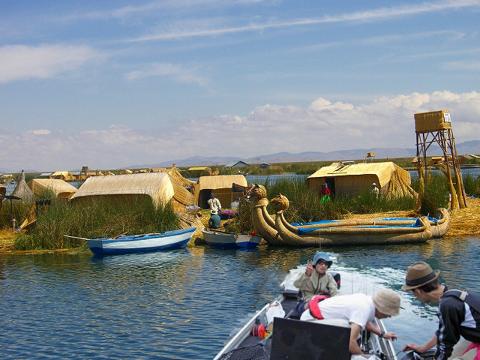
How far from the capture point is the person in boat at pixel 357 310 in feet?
20.0

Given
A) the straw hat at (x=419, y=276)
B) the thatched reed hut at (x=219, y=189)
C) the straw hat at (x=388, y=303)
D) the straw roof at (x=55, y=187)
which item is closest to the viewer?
the straw hat at (x=419, y=276)

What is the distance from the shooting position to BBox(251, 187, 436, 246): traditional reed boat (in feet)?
80.6

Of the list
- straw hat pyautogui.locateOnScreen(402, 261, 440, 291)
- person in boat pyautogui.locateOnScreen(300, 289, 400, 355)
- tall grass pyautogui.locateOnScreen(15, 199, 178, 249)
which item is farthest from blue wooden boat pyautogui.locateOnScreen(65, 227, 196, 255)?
straw hat pyautogui.locateOnScreen(402, 261, 440, 291)

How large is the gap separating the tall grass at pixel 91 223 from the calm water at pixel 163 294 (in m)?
1.77

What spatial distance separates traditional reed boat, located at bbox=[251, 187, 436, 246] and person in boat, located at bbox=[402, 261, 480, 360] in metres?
18.5

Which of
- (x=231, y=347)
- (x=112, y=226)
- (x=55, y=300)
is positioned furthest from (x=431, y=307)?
(x=112, y=226)

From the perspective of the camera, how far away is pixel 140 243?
2556cm

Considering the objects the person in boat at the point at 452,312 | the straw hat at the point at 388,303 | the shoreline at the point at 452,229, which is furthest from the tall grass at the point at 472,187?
the straw hat at the point at 388,303

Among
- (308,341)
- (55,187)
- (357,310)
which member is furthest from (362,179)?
(357,310)

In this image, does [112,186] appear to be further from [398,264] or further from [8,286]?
[398,264]

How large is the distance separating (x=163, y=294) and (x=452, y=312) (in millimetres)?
13053

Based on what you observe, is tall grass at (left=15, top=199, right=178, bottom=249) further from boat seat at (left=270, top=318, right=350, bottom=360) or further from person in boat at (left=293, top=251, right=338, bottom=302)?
boat seat at (left=270, top=318, right=350, bottom=360)

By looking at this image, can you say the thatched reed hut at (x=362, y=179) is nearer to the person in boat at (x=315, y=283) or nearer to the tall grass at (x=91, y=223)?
the tall grass at (x=91, y=223)

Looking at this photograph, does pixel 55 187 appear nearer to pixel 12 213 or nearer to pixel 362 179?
pixel 12 213
